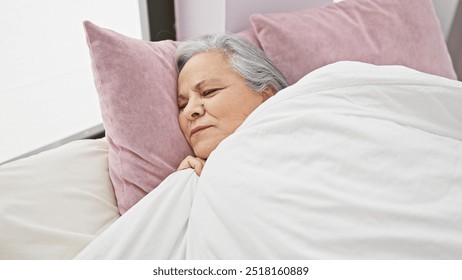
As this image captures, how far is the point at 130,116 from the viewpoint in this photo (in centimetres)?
96

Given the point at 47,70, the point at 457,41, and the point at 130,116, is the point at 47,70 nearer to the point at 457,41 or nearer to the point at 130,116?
the point at 130,116

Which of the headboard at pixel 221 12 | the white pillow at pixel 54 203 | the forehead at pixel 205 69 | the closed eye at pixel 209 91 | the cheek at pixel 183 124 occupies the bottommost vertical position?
the white pillow at pixel 54 203

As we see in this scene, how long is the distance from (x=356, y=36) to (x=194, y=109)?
65 cm

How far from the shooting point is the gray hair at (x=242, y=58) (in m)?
1.08

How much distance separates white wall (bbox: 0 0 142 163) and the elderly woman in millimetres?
455

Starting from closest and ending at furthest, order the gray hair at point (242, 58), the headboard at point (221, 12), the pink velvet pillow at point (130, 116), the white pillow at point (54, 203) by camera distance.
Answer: the white pillow at point (54, 203) → the pink velvet pillow at point (130, 116) → the gray hair at point (242, 58) → the headboard at point (221, 12)

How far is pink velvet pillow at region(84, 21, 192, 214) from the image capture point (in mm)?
957

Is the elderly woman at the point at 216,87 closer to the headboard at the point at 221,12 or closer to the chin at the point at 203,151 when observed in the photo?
the chin at the point at 203,151

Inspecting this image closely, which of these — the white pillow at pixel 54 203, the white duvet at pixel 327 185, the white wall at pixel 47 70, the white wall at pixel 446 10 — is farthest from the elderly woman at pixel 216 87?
the white wall at pixel 446 10

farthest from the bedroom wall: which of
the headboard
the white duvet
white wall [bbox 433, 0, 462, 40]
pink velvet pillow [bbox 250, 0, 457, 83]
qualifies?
the white duvet

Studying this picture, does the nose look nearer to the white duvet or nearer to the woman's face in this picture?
the woman's face

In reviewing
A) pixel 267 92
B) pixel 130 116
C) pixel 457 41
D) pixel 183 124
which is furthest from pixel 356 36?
pixel 457 41

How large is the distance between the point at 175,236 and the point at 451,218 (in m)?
0.54

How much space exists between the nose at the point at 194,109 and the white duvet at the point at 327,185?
0.51 feet
